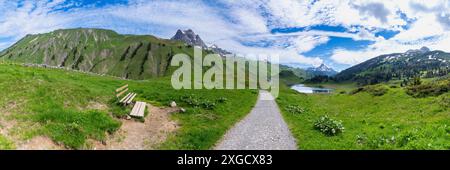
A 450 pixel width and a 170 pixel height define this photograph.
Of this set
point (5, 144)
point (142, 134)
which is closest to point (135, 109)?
point (142, 134)

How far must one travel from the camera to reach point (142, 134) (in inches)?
864

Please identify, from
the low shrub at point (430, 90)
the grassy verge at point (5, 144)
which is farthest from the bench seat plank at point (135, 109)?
the low shrub at point (430, 90)

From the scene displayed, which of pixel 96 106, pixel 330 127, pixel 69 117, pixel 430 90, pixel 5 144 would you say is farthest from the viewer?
pixel 430 90

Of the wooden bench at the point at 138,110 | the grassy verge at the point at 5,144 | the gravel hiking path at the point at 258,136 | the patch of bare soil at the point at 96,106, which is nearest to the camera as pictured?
the grassy verge at the point at 5,144

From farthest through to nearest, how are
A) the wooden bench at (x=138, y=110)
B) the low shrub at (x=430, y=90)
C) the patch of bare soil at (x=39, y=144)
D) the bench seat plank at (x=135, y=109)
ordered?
the low shrub at (x=430, y=90) < the bench seat plank at (x=135, y=109) < the wooden bench at (x=138, y=110) < the patch of bare soil at (x=39, y=144)

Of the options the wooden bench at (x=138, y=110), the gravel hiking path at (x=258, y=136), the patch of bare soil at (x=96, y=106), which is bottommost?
the gravel hiking path at (x=258, y=136)

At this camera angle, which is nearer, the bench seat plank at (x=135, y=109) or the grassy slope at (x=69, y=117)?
the grassy slope at (x=69, y=117)

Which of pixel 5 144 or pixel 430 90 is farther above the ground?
pixel 5 144

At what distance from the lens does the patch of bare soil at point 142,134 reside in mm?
19391

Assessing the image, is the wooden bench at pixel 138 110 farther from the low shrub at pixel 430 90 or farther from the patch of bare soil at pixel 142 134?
the low shrub at pixel 430 90

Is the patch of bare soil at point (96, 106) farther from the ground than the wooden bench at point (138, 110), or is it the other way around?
the patch of bare soil at point (96, 106)

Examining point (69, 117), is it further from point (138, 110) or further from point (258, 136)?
point (258, 136)
